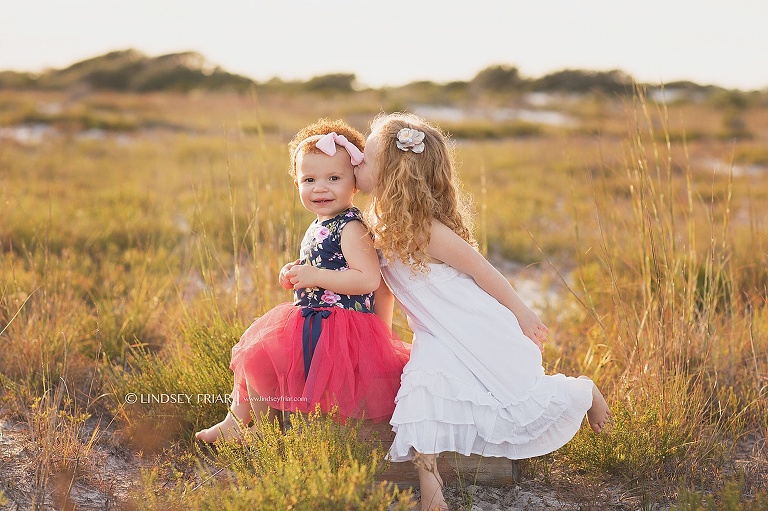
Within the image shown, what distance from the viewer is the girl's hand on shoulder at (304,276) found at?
236 centimetres

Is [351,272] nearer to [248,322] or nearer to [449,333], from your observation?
[449,333]

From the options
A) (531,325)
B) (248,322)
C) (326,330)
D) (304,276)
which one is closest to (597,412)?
(531,325)

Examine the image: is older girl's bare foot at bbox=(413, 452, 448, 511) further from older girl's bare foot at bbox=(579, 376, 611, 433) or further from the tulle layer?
older girl's bare foot at bbox=(579, 376, 611, 433)

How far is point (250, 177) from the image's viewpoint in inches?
127

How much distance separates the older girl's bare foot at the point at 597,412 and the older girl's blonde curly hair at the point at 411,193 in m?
0.65

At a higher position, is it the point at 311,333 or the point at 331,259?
the point at 331,259

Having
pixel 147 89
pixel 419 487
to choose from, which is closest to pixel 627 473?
pixel 419 487

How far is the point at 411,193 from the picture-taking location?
7.72 feet

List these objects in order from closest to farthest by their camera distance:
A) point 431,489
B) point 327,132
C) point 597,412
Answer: point 431,489, point 597,412, point 327,132

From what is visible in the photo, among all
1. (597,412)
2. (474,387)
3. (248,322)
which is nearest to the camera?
(474,387)

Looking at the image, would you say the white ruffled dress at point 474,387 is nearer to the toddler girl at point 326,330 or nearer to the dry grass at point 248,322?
the toddler girl at point 326,330

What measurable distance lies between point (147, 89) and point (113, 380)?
26.0 metres

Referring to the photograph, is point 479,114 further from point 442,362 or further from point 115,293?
point 442,362

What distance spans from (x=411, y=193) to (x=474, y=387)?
62 cm
